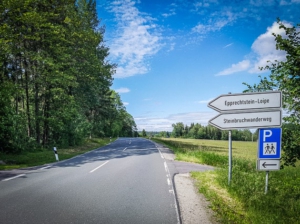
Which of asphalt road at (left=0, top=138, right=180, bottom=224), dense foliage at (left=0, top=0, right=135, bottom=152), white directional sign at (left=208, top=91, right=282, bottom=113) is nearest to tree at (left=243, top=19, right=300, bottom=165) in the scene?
white directional sign at (left=208, top=91, right=282, bottom=113)

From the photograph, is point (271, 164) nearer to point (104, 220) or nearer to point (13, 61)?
point (104, 220)

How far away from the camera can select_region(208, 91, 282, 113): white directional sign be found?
17.5 feet

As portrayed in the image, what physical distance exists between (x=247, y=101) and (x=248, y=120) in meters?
0.54

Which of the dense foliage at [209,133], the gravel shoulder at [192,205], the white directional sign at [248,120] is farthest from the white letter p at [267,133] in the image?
the dense foliage at [209,133]

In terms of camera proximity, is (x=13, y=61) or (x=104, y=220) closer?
(x=104, y=220)

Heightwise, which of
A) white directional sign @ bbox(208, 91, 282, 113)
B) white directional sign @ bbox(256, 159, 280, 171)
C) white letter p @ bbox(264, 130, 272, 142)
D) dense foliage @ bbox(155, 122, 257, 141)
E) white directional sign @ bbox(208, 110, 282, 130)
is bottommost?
dense foliage @ bbox(155, 122, 257, 141)

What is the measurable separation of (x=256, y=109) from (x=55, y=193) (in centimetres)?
625

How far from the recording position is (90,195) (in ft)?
18.3

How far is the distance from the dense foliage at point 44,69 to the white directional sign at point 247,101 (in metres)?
13.0

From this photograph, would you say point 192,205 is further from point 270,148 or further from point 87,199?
point 87,199

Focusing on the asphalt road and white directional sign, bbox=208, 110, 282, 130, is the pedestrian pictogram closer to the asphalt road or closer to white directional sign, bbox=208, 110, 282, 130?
white directional sign, bbox=208, 110, 282, 130

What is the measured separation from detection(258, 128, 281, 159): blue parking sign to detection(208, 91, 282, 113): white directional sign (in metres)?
0.65

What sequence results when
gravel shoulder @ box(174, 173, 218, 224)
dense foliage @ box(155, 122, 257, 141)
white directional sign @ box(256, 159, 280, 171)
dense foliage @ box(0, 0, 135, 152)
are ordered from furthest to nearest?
dense foliage @ box(155, 122, 257, 141), dense foliage @ box(0, 0, 135, 152), white directional sign @ box(256, 159, 280, 171), gravel shoulder @ box(174, 173, 218, 224)

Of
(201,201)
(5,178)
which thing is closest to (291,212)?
(201,201)
